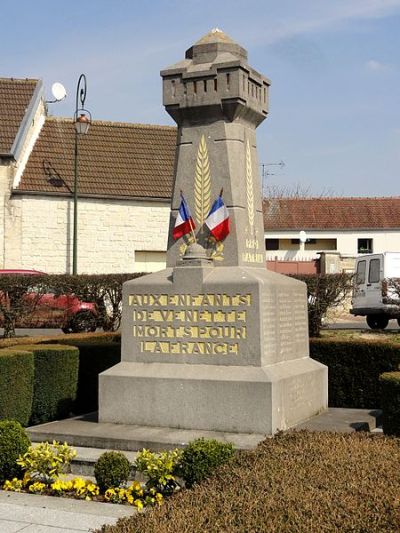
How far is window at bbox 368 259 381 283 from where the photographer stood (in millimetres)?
24094

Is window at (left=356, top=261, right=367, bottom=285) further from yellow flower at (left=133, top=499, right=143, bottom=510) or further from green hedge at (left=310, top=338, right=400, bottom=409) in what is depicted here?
yellow flower at (left=133, top=499, right=143, bottom=510)

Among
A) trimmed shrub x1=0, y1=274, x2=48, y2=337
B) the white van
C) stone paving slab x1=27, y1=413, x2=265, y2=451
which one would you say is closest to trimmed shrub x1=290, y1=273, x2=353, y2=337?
the white van

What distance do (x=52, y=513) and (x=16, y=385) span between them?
11.1 ft

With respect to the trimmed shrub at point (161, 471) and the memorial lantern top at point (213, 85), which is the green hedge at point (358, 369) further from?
the trimmed shrub at point (161, 471)

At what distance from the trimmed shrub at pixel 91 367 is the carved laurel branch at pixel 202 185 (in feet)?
8.88

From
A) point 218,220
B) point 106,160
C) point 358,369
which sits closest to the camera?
point 218,220

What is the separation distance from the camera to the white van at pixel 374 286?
23469mm

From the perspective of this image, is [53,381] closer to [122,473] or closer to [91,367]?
[91,367]

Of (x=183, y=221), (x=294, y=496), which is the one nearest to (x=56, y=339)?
(x=183, y=221)

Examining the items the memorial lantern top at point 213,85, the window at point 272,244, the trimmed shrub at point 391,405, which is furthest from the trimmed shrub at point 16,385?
the window at point 272,244

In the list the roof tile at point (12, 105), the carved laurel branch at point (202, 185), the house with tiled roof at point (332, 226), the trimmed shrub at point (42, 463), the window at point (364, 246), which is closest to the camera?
the trimmed shrub at point (42, 463)

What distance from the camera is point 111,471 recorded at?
6.28 meters

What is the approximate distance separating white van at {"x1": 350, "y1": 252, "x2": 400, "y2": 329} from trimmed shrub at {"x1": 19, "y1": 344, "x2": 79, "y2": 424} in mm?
14444

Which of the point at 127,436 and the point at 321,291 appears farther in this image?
the point at 321,291
